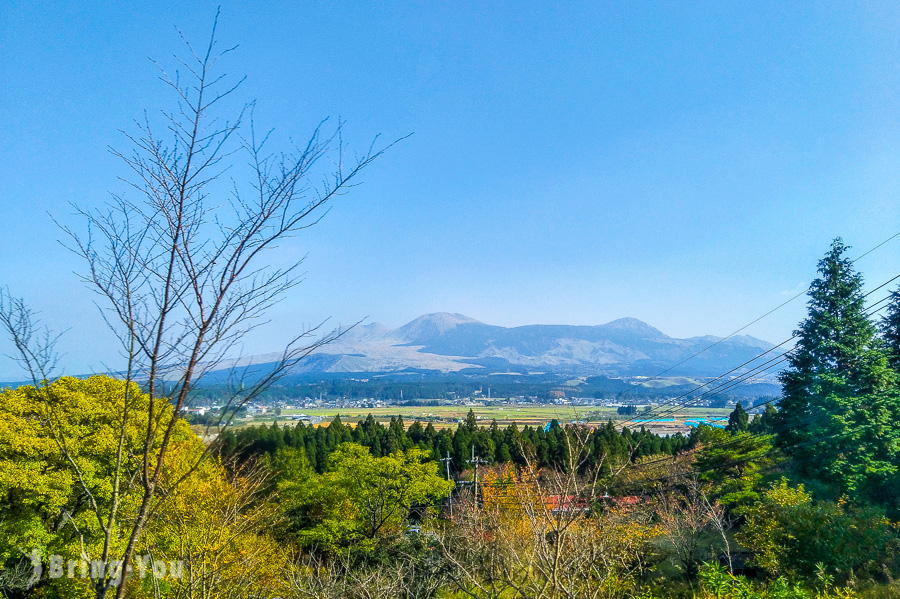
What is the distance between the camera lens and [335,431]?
2875cm

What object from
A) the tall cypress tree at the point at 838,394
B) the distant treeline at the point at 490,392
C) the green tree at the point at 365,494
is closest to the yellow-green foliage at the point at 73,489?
the green tree at the point at 365,494

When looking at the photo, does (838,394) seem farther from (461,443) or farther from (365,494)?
(461,443)

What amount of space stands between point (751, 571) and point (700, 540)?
1917mm

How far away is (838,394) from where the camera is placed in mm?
13078

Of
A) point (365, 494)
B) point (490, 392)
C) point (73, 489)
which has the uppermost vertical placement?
point (73, 489)

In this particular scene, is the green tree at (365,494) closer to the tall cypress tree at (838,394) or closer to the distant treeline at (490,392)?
the tall cypress tree at (838,394)

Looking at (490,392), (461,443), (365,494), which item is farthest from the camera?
(490,392)

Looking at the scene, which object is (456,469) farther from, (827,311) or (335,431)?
(827,311)

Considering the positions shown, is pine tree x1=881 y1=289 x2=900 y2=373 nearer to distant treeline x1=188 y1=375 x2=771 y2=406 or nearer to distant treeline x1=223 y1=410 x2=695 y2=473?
distant treeline x1=223 y1=410 x2=695 y2=473

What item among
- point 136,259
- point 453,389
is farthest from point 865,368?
point 453,389

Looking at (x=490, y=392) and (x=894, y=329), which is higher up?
(x=894, y=329)

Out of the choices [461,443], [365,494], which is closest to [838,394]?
[365,494]

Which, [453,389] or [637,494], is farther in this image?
[453,389]

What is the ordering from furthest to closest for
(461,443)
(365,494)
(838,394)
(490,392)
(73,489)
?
(490,392) → (461,443) → (365,494) → (838,394) → (73,489)
